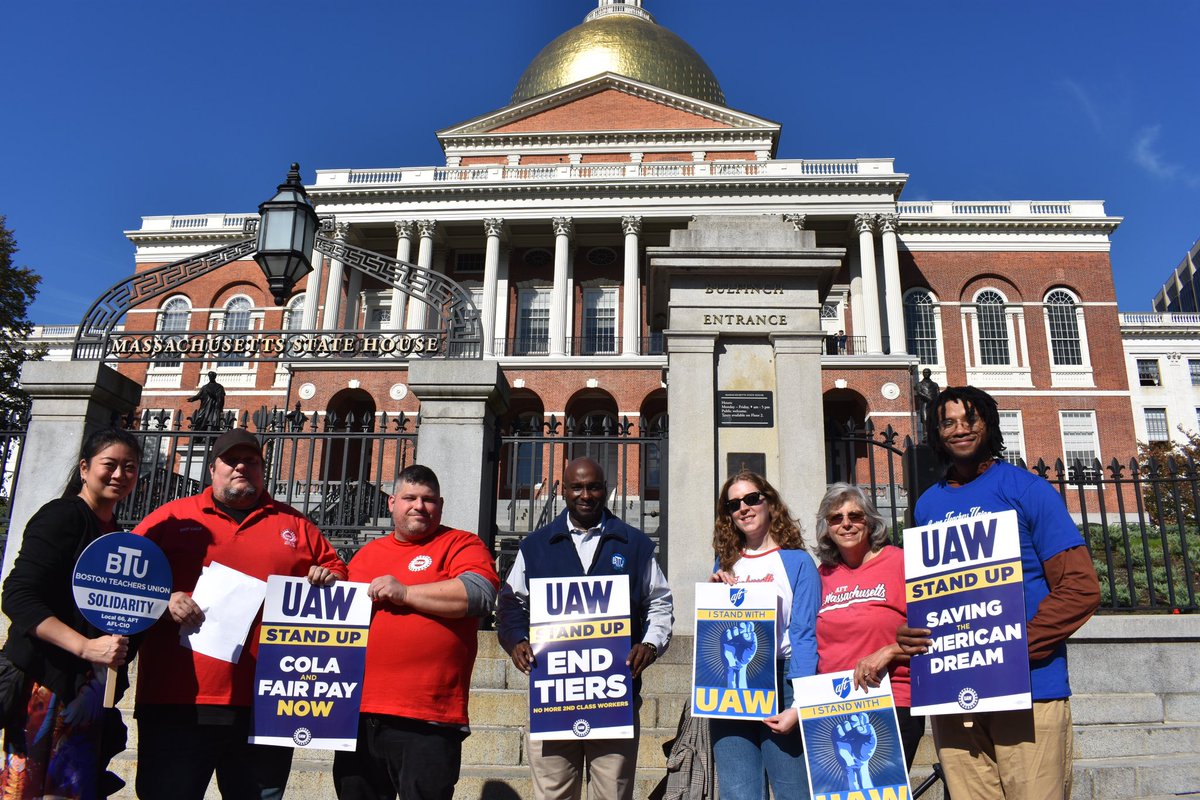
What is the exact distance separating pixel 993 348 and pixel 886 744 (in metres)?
41.7

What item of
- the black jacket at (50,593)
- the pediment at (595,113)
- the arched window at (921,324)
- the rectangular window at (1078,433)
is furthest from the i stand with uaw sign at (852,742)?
the pediment at (595,113)

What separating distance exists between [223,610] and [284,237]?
4.61 metres

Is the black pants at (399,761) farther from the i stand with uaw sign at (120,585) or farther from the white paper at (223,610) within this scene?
the i stand with uaw sign at (120,585)

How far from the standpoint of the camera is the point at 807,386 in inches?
292

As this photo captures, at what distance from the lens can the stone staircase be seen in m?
5.21

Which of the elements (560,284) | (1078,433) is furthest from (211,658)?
(1078,433)

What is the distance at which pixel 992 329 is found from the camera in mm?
41062

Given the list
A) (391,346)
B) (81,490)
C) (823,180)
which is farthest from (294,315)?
(81,490)

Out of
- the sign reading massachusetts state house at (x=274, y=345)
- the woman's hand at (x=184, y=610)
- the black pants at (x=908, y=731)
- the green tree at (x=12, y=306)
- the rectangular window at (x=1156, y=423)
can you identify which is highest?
the rectangular window at (x=1156, y=423)

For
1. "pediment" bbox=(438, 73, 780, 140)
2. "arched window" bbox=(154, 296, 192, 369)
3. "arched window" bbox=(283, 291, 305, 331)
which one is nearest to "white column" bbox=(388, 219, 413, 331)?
"arched window" bbox=(283, 291, 305, 331)

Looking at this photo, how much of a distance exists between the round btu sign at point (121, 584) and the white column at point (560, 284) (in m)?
34.8

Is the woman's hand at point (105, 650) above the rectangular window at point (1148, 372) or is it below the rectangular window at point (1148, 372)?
below

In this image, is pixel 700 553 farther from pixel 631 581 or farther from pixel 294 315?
pixel 294 315

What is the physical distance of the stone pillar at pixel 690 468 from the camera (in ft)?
22.9
